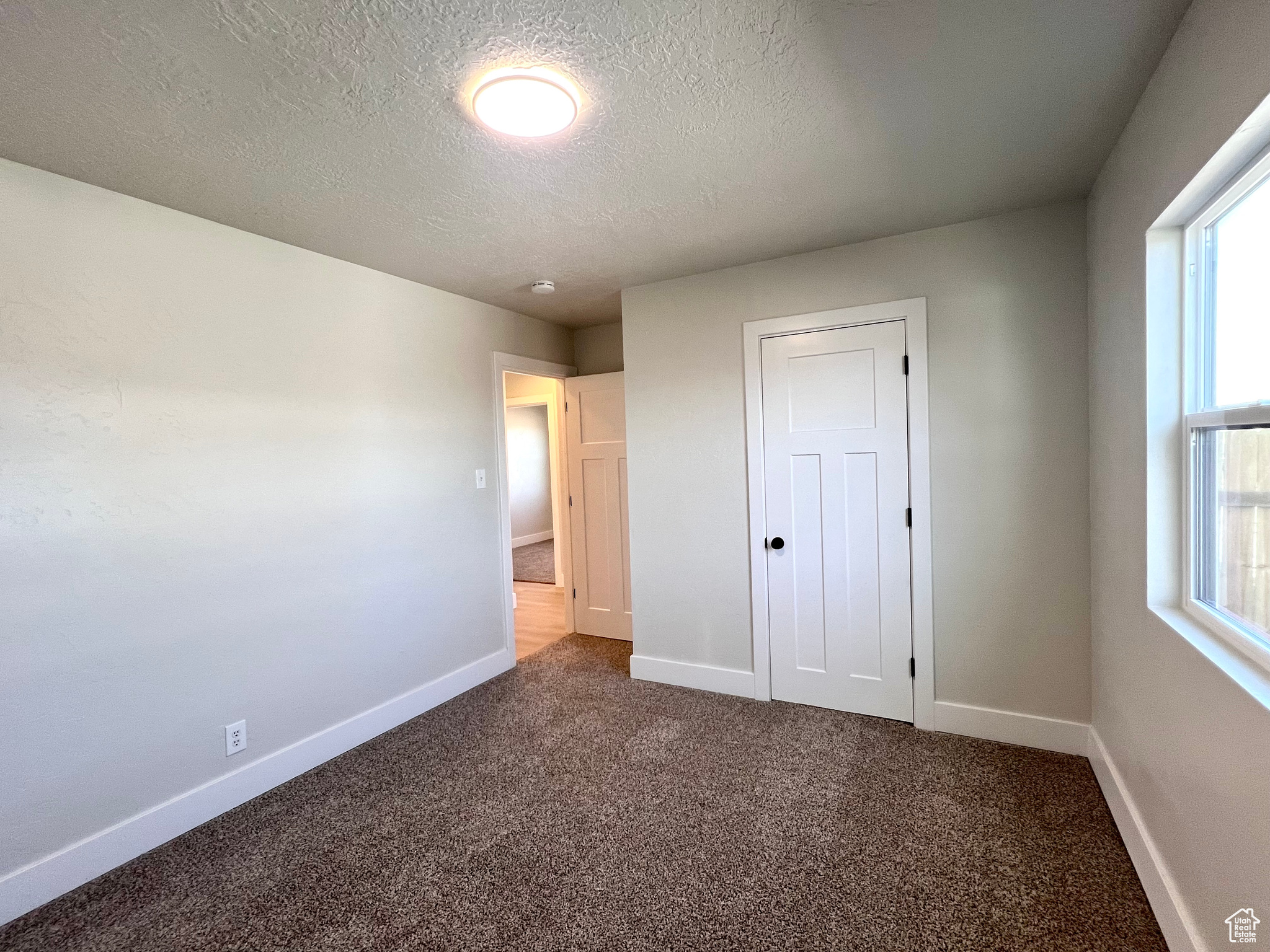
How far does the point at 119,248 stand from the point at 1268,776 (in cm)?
349

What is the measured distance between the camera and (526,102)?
1591 millimetres

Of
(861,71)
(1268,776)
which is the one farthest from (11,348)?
(1268,776)

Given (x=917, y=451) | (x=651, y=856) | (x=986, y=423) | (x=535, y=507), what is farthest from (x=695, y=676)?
(x=535, y=507)

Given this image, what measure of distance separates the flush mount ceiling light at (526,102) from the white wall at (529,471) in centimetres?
720

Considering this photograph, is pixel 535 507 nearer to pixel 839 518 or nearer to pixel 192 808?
pixel 839 518

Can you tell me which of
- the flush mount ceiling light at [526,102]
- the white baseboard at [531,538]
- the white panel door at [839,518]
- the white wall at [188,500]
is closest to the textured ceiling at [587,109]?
the flush mount ceiling light at [526,102]

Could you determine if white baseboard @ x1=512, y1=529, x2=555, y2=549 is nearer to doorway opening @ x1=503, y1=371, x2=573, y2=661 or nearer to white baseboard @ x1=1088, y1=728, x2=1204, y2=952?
doorway opening @ x1=503, y1=371, x2=573, y2=661

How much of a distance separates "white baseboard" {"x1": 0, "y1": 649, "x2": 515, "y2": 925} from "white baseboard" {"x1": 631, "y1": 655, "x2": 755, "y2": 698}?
3.79 ft

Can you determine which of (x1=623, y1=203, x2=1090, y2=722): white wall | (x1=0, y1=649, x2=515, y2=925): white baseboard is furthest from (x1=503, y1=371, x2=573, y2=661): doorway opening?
(x1=623, y1=203, x2=1090, y2=722): white wall

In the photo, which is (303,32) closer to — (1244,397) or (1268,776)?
(1244,397)

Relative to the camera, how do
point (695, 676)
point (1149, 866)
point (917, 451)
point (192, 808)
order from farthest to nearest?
point (695, 676) → point (917, 451) → point (192, 808) → point (1149, 866)

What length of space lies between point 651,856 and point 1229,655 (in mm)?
1714

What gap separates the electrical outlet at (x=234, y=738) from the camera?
2412 mm

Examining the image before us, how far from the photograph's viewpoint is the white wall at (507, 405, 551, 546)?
8.96 metres
